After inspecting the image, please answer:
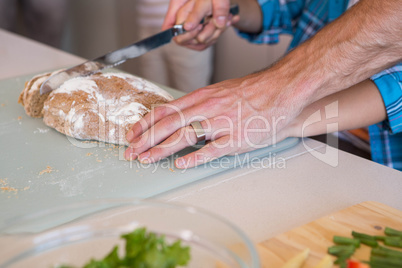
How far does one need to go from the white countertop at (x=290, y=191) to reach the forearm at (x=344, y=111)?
7 centimetres

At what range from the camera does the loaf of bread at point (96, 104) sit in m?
1.08

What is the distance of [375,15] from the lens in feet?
3.16

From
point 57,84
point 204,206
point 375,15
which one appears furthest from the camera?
point 57,84

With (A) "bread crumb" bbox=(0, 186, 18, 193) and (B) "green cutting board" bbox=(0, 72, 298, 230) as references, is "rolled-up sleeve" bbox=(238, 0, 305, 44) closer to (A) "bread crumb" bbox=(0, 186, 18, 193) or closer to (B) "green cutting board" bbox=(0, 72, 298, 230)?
(B) "green cutting board" bbox=(0, 72, 298, 230)

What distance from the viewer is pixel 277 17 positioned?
1.89 metres

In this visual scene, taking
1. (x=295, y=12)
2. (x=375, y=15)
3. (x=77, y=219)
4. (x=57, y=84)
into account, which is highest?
(x=295, y=12)

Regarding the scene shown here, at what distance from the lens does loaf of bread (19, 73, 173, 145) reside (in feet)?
3.54

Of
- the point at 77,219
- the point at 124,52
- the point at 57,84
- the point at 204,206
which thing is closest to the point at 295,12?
the point at 124,52

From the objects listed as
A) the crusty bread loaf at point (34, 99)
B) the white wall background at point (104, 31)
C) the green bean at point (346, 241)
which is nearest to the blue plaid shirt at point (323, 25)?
the green bean at point (346, 241)

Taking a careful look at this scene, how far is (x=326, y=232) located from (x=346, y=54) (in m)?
0.47

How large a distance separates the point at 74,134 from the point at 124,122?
0.43 ft

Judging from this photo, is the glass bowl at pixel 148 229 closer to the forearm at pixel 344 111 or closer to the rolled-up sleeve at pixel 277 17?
the forearm at pixel 344 111

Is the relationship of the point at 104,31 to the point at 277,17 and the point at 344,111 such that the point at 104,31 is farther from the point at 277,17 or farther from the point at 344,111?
the point at 344,111

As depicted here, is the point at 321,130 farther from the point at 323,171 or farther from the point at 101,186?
the point at 101,186
